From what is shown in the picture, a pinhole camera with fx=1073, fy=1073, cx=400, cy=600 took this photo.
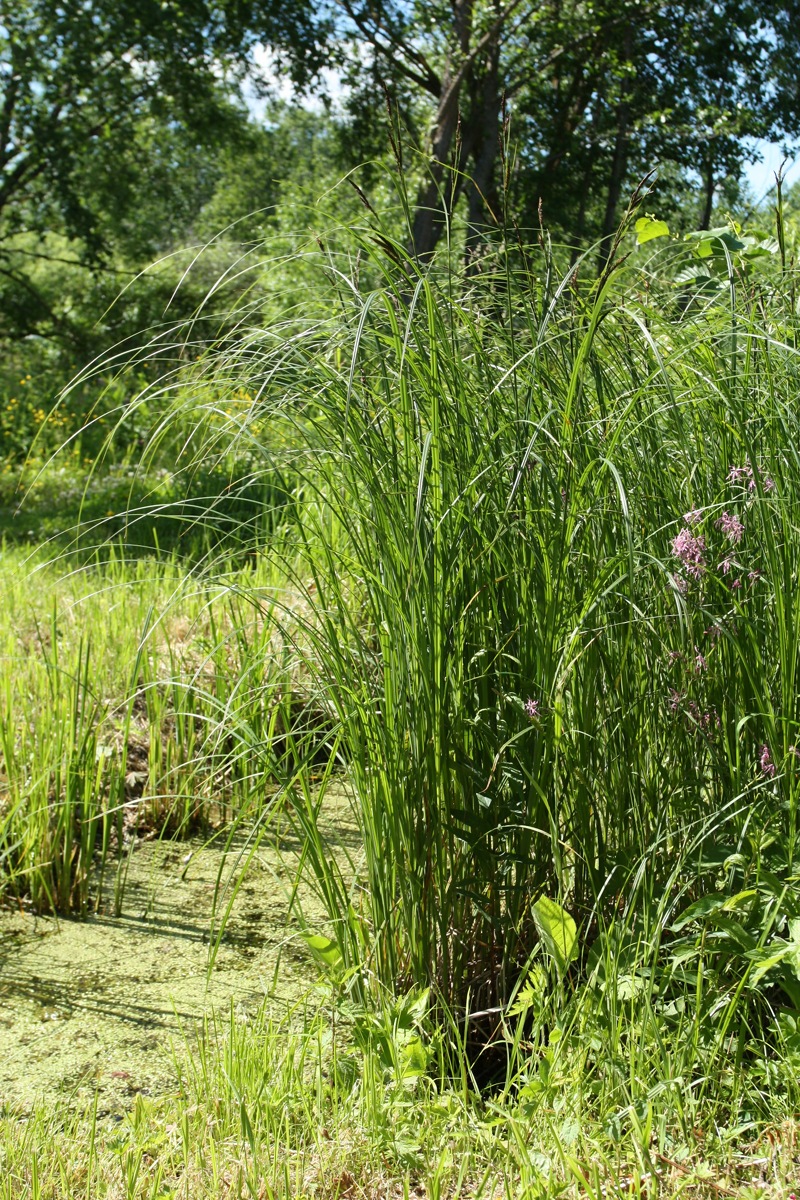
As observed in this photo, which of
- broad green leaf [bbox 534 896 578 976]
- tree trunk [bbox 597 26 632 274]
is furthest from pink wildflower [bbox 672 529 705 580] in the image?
tree trunk [bbox 597 26 632 274]

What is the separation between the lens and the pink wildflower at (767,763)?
177 centimetres

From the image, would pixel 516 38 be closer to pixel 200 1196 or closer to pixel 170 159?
pixel 170 159

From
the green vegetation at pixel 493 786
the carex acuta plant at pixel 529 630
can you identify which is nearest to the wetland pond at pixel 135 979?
the green vegetation at pixel 493 786

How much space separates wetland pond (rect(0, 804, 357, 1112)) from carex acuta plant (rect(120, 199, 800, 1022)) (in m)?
0.32

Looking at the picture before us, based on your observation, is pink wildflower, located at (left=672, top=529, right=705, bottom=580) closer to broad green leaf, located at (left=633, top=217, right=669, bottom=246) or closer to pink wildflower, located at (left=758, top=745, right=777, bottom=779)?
pink wildflower, located at (left=758, top=745, right=777, bottom=779)

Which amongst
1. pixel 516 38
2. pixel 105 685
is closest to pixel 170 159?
pixel 516 38

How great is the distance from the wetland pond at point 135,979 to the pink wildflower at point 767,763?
31.8 inches

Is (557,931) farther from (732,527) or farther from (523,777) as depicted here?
(732,527)

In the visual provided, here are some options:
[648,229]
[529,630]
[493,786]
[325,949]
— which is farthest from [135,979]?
[648,229]

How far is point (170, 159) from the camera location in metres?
13.3

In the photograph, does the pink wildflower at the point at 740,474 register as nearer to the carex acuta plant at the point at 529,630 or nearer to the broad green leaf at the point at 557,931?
the carex acuta plant at the point at 529,630

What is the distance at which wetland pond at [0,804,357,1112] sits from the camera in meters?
1.97

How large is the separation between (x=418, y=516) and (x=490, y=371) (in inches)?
26.8

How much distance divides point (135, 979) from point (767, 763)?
1.41 m
